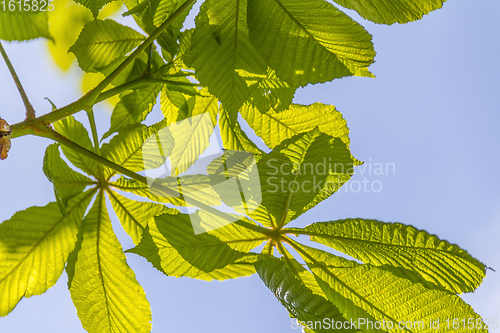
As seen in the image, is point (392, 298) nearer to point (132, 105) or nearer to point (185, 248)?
point (185, 248)

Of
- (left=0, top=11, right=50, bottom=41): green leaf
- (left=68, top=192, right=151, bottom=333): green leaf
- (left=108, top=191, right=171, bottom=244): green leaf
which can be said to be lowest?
(left=68, top=192, right=151, bottom=333): green leaf

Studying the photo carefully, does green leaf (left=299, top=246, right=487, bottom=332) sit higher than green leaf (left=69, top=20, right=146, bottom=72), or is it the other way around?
green leaf (left=69, top=20, right=146, bottom=72)

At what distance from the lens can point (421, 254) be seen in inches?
20.4

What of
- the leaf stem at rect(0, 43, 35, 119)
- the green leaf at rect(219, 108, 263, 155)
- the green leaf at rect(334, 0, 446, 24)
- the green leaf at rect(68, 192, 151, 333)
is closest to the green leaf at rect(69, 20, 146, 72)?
the leaf stem at rect(0, 43, 35, 119)

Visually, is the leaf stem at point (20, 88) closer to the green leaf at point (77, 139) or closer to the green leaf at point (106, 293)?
the green leaf at point (77, 139)

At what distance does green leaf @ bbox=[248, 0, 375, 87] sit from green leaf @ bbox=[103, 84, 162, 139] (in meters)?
0.32

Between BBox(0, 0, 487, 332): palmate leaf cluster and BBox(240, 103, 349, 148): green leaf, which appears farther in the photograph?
BBox(240, 103, 349, 148): green leaf

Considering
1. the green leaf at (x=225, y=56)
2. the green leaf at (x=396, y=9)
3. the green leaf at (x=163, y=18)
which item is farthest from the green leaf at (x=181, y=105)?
the green leaf at (x=396, y=9)

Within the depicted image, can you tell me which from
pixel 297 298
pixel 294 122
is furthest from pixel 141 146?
pixel 297 298

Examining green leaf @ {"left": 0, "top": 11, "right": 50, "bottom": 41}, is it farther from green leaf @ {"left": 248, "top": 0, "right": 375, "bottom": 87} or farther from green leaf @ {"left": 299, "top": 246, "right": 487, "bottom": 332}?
green leaf @ {"left": 299, "top": 246, "right": 487, "bottom": 332}

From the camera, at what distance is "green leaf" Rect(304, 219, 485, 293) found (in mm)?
517

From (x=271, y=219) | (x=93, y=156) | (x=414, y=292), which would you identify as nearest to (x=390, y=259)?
(x=414, y=292)

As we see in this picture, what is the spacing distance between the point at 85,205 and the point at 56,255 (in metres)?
0.11

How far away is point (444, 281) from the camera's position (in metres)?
0.52
